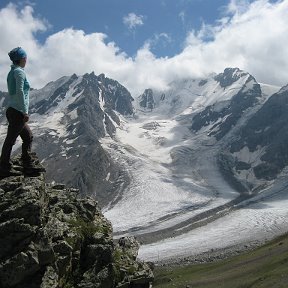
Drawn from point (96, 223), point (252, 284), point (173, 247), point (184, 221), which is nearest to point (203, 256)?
point (173, 247)

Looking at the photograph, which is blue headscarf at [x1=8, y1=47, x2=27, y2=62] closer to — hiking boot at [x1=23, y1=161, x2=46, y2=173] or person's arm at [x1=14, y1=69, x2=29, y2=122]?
person's arm at [x1=14, y1=69, x2=29, y2=122]

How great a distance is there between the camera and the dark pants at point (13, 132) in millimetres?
14750

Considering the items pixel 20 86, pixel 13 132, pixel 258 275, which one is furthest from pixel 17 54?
pixel 258 275

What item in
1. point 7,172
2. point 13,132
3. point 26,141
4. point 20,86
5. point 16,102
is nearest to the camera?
point 20,86

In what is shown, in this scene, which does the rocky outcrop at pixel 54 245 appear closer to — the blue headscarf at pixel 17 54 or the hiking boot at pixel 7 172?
the hiking boot at pixel 7 172

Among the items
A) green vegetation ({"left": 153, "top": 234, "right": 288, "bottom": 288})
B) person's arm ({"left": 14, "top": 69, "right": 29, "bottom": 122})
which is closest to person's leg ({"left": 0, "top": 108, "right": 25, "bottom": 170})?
person's arm ({"left": 14, "top": 69, "right": 29, "bottom": 122})

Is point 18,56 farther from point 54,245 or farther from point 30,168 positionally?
point 54,245

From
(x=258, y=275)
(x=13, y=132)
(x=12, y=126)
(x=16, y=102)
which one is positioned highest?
(x=16, y=102)

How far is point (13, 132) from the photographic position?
1484 centimetres

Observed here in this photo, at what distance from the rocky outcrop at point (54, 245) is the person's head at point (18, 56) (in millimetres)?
3480

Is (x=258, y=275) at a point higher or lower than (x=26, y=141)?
lower

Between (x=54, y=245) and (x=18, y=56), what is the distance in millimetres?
5577

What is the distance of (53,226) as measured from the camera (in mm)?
15344

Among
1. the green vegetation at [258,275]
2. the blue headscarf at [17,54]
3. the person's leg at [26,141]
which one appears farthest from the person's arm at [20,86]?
the green vegetation at [258,275]
